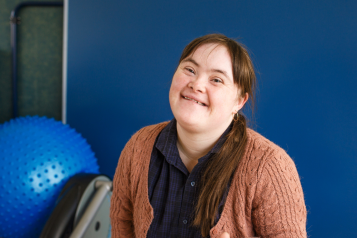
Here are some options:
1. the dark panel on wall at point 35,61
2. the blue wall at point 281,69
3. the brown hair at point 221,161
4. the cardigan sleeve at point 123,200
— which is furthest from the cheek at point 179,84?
the dark panel on wall at point 35,61

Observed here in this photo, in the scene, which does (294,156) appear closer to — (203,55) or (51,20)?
(203,55)

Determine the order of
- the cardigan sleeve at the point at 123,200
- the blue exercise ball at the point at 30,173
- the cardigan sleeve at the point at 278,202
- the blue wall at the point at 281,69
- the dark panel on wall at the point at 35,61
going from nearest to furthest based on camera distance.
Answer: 1. the cardigan sleeve at the point at 278,202
2. the cardigan sleeve at the point at 123,200
3. the blue exercise ball at the point at 30,173
4. the blue wall at the point at 281,69
5. the dark panel on wall at the point at 35,61

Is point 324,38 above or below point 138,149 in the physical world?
above

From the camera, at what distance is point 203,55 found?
864mm

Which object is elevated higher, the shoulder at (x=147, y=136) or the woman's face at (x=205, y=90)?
the woman's face at (x=205, y=90)

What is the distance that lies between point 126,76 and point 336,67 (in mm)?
1191

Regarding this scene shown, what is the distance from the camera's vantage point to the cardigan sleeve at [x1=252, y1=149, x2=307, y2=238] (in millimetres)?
795

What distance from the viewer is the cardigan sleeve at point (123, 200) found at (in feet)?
3.38

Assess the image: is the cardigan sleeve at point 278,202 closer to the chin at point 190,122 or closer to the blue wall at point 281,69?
the chin at point 190,122

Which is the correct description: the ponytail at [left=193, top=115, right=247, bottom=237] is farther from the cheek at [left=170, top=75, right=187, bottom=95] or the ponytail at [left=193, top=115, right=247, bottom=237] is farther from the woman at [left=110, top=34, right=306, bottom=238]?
the cheek at [left=170, top=75, right=187, bottom=95]

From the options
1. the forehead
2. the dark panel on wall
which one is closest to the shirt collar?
the forehead

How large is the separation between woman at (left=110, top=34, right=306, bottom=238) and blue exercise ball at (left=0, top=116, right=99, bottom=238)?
19.0 inches

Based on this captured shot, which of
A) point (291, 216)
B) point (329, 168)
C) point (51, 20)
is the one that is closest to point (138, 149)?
point (291, 216)

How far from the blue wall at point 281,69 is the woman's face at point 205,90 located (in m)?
0.67
